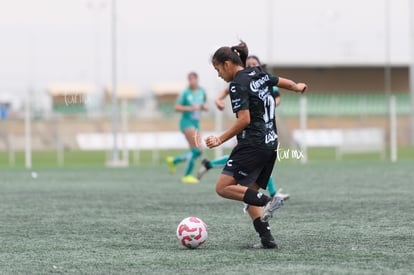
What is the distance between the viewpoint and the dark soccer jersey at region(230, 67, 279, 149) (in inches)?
318

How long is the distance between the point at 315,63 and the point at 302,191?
1676 inches

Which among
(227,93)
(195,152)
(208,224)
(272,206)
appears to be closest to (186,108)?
(195,152)

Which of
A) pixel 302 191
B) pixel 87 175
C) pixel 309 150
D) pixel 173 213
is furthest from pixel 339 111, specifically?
pixel 173 213

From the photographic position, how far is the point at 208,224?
1036 centimetres

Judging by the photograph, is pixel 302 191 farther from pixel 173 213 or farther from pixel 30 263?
pixel 30 263

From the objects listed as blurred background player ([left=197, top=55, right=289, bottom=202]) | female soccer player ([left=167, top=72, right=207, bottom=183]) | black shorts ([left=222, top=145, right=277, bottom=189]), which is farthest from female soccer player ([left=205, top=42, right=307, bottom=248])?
female soccer player ([left=167, top=72, right=207, bottom=183])

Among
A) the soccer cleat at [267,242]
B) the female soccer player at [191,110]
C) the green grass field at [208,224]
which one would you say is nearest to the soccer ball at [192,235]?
the green grass field at [208,224]

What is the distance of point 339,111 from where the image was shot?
54594mm

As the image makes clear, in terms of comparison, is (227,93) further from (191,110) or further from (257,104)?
(257,104)

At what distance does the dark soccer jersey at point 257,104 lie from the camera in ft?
26.5

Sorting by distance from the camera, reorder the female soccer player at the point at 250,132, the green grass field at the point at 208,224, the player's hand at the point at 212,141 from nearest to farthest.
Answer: the green grass field at the point at 208,224 < the player's hand at the point at 212,141 < the female soccer player at the point at 250,132

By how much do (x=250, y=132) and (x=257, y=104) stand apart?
10.0 inches

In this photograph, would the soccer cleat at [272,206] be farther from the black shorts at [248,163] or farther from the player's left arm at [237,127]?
the player's left arm at [237,127]

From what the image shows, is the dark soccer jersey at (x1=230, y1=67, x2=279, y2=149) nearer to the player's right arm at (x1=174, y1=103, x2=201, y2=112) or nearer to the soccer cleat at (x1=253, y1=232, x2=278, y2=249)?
the soccer cleat at (x1=253, y1=232, x2=278, y2=249)
